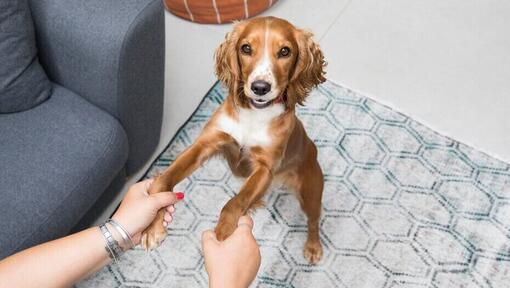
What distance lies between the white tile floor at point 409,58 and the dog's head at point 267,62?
0.94 m

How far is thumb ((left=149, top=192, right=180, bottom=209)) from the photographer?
149 centimetres

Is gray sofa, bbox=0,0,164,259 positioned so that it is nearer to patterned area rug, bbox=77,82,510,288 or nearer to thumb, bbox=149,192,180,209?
patterned area rug, bbox=77,82,510,288

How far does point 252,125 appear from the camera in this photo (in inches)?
73.5

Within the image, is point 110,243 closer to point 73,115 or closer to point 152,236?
point 152,236

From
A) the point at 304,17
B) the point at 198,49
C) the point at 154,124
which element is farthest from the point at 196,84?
the point at 304,17

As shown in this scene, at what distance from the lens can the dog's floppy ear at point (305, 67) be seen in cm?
181

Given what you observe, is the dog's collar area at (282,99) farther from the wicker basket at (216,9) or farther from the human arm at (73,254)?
the wicker basket at (216,9)

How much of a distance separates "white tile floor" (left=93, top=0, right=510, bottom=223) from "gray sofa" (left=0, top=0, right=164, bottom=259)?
523 millimetres

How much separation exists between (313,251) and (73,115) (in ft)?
3.56

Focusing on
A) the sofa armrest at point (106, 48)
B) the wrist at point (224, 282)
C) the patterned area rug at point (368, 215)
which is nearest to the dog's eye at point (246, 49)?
the sofa armrest at point (106, 48)

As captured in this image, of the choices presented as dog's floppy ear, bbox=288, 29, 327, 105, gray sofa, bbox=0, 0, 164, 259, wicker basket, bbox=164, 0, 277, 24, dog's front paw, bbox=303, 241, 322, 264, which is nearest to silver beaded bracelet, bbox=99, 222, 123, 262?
gray sofa, bbox=0, 0, 164, 259

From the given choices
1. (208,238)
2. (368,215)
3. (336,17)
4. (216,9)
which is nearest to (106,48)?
(208,238)

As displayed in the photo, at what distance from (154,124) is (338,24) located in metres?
1.27

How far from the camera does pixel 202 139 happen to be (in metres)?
1.86
